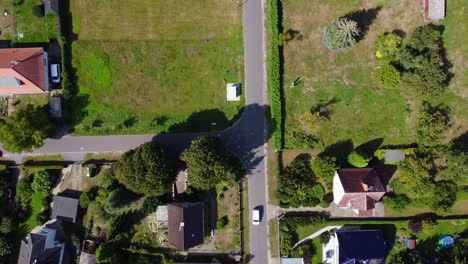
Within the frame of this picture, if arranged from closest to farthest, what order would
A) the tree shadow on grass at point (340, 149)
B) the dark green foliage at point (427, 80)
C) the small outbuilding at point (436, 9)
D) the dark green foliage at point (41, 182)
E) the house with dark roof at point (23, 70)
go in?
1. the house with dark roof at point (23, 70)
2. the dark green foliage at point (427, 80)
3. the small outbuilding at point (436, 9)
4. the dark green foliage at point (41, 182)
5. the tree shadow on grass at point (340, 149)

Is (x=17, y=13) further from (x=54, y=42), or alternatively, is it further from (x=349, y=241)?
(x=349, y=241)

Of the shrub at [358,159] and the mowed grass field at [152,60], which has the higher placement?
the mowed grass field at [152,60]

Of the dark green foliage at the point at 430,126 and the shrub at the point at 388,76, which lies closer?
the dark green foliage at the point at 430,126

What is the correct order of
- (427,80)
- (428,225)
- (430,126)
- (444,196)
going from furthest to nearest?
(428,225), (444,196), (430,126), (427,80)

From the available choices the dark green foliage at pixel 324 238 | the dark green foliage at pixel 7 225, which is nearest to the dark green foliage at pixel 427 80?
the dark green foliage at pixel 324 238

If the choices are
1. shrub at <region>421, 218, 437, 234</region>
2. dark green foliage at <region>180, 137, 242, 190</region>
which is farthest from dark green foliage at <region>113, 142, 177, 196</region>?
shrub at <region>421, 218, 437, 234</region>

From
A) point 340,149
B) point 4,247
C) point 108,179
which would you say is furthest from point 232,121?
point 4,247

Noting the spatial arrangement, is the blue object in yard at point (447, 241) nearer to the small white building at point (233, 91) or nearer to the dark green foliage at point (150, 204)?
the small white building at point (233, 91)

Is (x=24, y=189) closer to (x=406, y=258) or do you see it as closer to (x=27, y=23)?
(x=27, y=23)
